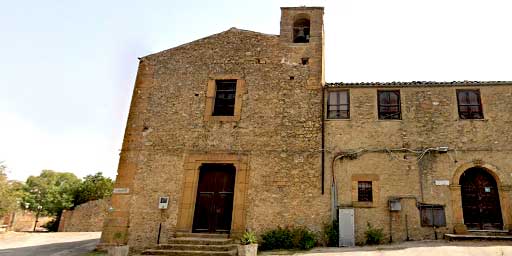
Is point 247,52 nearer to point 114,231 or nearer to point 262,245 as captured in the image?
point 262,245

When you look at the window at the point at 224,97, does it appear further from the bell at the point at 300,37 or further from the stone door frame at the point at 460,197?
the stone door frame at the point at 460,197

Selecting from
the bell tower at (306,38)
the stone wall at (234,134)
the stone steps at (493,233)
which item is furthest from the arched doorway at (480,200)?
the bell tower at (306,38)

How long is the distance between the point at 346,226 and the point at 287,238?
1.82 meters

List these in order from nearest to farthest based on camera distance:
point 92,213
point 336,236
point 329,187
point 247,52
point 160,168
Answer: point 336,236 < point 329,187 < point 160,168 < point 247,52 < point 92,213

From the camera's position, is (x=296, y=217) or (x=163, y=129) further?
(x=163, y=129)

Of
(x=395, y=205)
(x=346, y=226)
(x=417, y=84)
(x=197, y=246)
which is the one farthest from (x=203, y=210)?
(x=417, y=84)

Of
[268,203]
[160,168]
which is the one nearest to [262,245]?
[268,203]

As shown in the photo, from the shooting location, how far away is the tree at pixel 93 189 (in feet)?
89.6

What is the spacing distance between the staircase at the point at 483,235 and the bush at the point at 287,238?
400 centimetres

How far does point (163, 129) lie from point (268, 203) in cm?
467

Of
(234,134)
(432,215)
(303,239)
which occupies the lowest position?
(303,239)

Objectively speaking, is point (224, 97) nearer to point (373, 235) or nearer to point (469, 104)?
point (373, 235)

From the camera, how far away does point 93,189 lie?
1086 inches

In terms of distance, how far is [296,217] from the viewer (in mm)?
11352
